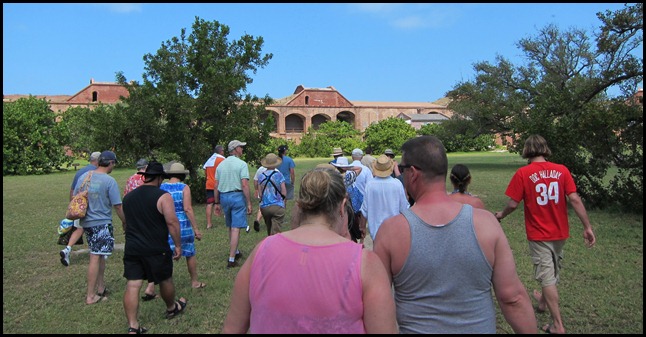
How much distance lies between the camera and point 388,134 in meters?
54.6

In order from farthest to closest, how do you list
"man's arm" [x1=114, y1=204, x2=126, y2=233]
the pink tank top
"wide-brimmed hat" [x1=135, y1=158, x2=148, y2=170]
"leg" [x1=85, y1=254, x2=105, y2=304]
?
"wide-brimmed hat" [x1=135, y1=158, x2=148, y2=170], "leg" [x1=85, y1=254, x2=105, y2=304], "man's arm" [x1=114, y1=204, x2=126, y2=233], the pink tank top

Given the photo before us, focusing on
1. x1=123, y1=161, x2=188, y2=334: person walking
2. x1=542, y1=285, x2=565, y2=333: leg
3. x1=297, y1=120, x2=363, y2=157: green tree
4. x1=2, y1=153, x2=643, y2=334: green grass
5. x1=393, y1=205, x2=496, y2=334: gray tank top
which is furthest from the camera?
x1=297, y1=120, x2=363, y2=157: green tree

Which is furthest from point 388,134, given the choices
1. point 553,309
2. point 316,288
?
point 316,288

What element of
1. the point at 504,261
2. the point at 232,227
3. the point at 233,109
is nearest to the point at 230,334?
the point at 504,261

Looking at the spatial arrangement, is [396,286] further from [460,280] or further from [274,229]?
[274,229]

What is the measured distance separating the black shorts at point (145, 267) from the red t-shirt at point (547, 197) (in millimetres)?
3500

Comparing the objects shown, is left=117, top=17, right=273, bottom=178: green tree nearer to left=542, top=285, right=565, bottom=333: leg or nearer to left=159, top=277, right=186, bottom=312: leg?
left=159, top=277, right=186, bottom=312: leg

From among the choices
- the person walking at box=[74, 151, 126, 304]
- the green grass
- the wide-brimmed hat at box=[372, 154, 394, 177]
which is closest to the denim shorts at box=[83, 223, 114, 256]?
the person walking at box=[74, 151, 126, 304]

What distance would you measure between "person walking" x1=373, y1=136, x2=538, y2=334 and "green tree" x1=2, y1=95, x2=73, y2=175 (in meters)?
34.7

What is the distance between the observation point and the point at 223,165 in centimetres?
707

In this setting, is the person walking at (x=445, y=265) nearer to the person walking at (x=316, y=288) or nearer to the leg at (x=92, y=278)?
the person walking at (x=316, y=288)

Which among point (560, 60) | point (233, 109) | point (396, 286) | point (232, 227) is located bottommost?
point (232, 227)

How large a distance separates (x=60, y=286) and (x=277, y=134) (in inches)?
2250

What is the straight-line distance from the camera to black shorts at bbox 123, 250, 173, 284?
4.61 metres
